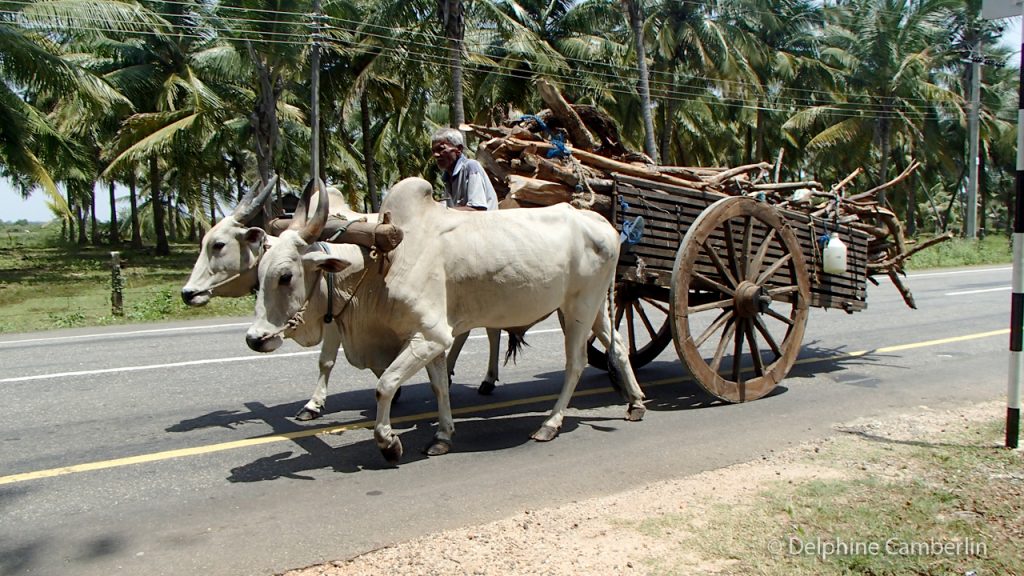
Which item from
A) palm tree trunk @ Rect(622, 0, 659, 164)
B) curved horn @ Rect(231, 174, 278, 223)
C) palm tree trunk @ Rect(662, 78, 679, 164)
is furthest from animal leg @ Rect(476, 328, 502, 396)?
palm tree trunk @ Rect(662, 78, 679, 164)

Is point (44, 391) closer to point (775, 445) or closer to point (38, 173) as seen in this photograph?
point (775, 445)

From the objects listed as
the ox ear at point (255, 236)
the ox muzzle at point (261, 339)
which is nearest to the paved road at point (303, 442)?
the ox muzzle at point (261, 339)

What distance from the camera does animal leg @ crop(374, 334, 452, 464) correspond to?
5.04m

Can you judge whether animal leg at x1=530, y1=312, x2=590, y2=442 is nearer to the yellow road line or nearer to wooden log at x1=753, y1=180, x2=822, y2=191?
the yellow road line

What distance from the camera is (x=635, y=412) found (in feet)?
21.5

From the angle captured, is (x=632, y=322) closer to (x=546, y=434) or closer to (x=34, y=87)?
(x=546, y=434)

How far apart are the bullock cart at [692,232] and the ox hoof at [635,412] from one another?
0.52 m

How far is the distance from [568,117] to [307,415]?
346 cm

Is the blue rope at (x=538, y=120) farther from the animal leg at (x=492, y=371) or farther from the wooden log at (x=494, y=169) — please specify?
the animal leg at (x=492, y=371)

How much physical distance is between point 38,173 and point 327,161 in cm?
1547

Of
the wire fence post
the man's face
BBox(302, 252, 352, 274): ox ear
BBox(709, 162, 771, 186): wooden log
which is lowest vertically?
the wire fence post

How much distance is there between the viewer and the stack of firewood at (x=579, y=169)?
261 inches

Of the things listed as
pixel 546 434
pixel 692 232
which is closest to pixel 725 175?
pixel 692 232

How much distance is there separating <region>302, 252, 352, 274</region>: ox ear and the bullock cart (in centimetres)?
215
